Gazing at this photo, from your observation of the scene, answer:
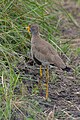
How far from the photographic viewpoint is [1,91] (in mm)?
4723

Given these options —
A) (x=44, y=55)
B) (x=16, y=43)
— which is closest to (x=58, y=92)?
(x=44, y=55)

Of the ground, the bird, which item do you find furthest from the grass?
the bird

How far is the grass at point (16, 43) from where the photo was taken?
4.63 metres

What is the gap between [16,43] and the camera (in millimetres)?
5871

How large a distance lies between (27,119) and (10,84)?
367 mm

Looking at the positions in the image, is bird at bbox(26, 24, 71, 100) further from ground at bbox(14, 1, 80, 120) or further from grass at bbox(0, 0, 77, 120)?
grass at bbox(0, 0, 77, 120)

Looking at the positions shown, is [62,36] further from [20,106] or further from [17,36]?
[20,106]

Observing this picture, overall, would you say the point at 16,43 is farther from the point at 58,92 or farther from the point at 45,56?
the point at 45,56

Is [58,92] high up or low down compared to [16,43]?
down

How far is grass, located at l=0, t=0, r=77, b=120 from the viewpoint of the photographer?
Answer: 463 centimetres

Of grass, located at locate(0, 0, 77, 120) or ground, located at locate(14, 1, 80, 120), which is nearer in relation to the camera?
grass, located at locate(0, 0, 77, 120)

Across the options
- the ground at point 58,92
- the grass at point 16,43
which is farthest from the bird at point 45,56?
the grass at point 16,43

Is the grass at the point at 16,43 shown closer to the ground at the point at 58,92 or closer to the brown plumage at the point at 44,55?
the ground at the point at 58,92

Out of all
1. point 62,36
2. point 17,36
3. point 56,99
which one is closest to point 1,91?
point 56,99
